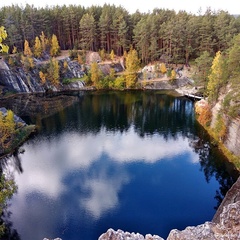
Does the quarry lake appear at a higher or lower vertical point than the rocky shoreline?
lower

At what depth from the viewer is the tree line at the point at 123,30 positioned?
78438mm

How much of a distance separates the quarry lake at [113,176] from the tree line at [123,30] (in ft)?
109

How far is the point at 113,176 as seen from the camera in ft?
111

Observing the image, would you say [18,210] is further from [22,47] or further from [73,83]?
[22,47]

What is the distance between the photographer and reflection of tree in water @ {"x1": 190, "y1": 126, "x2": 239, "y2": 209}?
31970 millimetres

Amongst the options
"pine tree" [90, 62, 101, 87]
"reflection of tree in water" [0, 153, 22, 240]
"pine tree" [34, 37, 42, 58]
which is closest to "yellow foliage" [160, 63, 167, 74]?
"pine tree" [90, 62, 101, 87]

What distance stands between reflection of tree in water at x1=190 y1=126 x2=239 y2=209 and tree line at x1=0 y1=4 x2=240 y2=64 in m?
43.9

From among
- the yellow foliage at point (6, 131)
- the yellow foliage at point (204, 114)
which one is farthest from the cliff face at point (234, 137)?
the yellow foliage at point (6, 131)

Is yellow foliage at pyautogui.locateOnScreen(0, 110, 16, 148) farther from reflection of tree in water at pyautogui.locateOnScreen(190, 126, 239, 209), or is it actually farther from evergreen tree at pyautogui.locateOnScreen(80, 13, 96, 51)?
evergreen tree at pyautogui.locateOnScreen(80, 13, 96, 51)

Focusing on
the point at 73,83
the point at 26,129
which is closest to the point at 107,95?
the point at 73,83

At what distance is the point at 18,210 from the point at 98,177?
10.1 metres

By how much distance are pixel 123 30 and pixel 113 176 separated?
60738 millimetres

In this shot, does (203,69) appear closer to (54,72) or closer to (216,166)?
(216,166)

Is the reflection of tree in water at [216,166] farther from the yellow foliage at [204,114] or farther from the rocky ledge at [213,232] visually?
the rocky ledge at [213,232]
